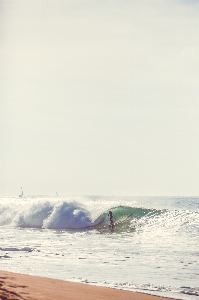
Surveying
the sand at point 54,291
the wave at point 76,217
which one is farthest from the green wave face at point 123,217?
the sand at point 54,291

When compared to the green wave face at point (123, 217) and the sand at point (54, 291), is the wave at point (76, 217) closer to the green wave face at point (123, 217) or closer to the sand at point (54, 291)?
the green wave face at point (123, 217)

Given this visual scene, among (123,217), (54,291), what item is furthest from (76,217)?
(54,291)

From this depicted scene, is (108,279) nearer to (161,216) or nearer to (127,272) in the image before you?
(127,272)

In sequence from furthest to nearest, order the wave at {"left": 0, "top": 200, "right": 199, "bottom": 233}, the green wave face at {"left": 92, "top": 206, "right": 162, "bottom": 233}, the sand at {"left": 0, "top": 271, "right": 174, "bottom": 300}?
the green wave face at {"left": 92, "top": 206, "right": 162, "bottom": 233}
the wave at {"left": 0, "top": 200, "right": 199, "bottom": 233}
the sand at {"left": 0, "top": 271, "right": 174, "bottom": 300}

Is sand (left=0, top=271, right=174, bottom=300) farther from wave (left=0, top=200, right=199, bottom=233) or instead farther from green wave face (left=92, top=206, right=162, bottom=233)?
green wave face (left=92, top=206, right=162, bottom=233)

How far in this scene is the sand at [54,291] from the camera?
29.6 ft

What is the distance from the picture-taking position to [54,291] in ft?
31.8

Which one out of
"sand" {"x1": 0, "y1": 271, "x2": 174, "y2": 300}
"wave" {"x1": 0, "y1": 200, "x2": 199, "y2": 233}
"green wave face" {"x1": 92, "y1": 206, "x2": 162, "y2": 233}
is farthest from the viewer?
"green wave face" {"x1": 92, "y1": 206, "x2": 162, "y2": 233}

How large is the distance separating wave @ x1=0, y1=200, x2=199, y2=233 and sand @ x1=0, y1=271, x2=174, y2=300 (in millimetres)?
24530

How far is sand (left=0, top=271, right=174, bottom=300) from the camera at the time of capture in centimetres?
902

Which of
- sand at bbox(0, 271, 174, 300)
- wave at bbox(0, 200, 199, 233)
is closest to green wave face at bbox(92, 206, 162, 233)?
wave at bbox(0, 200, 199, 233)

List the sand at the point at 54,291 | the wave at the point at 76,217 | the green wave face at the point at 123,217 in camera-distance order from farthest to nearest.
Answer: the green wave face at the point at 123,217 → the wave at the point at 76,217 → the sand at the point at 54,291

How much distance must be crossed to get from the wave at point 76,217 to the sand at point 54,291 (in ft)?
80.5

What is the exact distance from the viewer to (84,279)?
38.8 ft
